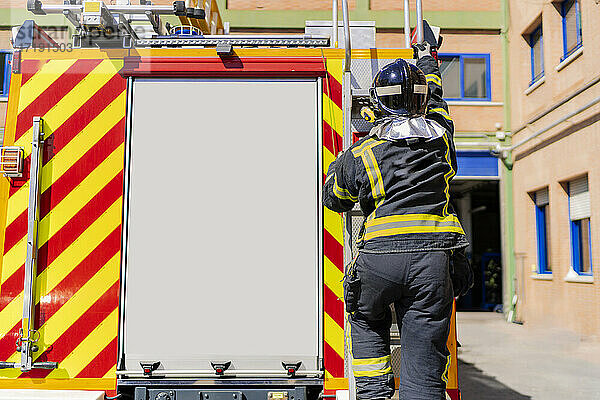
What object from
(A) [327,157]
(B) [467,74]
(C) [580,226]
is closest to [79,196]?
(A) [327,157]

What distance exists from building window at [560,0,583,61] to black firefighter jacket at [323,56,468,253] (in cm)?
1200

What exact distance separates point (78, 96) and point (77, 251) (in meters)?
0.81

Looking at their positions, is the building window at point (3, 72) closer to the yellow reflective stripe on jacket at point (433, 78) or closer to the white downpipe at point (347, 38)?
the white downpipe at point (347, 38)

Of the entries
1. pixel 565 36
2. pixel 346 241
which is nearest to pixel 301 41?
pixel 346 241

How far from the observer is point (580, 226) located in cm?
1319

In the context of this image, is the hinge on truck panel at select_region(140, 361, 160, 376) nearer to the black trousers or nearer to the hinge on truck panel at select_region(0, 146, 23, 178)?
the black trousers

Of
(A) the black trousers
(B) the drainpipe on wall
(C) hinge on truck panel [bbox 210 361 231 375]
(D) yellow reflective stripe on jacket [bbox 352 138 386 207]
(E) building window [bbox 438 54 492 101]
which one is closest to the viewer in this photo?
(A) the black trousers

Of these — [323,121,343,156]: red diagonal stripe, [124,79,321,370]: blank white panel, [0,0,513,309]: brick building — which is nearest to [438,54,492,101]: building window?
[0,0,513,309]: brick building

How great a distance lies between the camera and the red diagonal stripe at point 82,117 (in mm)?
3170

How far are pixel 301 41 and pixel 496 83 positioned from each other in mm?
15738

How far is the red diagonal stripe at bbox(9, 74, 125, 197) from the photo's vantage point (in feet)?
10.4

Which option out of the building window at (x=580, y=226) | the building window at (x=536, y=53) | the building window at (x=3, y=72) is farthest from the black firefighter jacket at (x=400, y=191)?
the building window at (x=3, y=72)

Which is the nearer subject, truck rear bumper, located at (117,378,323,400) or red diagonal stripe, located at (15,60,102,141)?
truck rear bumper, located at (117,378,323,400)

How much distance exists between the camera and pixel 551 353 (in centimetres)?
1103
